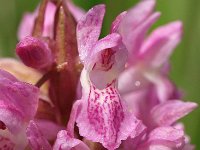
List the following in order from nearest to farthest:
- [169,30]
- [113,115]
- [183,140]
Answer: [113,115] → [183,140] → [169,30]

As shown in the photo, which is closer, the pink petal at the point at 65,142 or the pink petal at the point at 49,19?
the pink petal at the point at 65,142

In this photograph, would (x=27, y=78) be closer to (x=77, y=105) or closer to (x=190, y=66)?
(x=77, y=105)

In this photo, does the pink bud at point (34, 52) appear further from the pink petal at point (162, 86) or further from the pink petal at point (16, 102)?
the pink petal at point (162, 86)

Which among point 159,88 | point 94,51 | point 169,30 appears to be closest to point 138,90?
point 159,88

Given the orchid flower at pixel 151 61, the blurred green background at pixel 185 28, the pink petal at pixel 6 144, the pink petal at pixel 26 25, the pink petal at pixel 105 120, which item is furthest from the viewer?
the blurred green background at pixel 185 28

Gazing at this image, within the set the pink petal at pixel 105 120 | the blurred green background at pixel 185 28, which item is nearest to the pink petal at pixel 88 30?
the pink petal at pixel 105 120

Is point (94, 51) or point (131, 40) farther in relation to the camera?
point (131, 40)

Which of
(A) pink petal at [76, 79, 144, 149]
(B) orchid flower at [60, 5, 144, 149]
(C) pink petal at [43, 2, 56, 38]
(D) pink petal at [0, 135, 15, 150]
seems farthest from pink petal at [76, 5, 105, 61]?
(C) pink petal at [43, 2, 56, 38]
